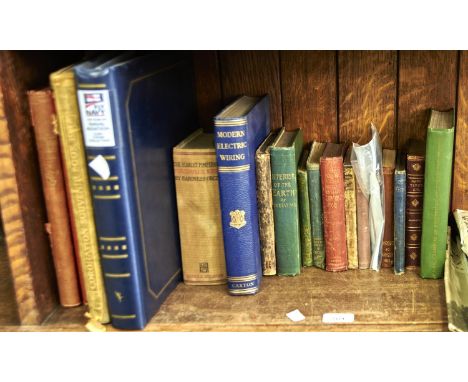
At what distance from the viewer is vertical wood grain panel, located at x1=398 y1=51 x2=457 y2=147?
3.44 ft

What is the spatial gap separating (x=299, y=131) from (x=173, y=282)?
32cm

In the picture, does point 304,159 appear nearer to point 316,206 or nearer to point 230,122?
point 316,206

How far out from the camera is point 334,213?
0.99 meters

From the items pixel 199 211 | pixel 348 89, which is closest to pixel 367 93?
pixel 348 89

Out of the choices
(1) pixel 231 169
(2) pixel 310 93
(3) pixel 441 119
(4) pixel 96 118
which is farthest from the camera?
(2) pixel 310 93

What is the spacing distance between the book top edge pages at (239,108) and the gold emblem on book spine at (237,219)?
134mm

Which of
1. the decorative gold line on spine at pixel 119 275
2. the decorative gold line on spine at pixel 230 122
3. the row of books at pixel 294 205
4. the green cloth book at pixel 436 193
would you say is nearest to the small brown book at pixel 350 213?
the row of books at pixel 294 205

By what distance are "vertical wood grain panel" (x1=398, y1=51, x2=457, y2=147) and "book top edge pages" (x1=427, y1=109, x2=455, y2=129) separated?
0.03 m

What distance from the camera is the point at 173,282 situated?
0.99 m

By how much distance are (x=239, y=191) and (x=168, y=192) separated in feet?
0.41

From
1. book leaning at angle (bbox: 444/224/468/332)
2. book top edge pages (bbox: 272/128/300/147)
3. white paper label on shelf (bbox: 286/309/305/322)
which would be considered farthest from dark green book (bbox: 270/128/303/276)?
book leaning at angle (bbox: 444/224/468/332)

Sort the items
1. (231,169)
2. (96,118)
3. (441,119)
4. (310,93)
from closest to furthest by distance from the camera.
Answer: (96,118)
(231,169)
(441,119)
(310,93)
